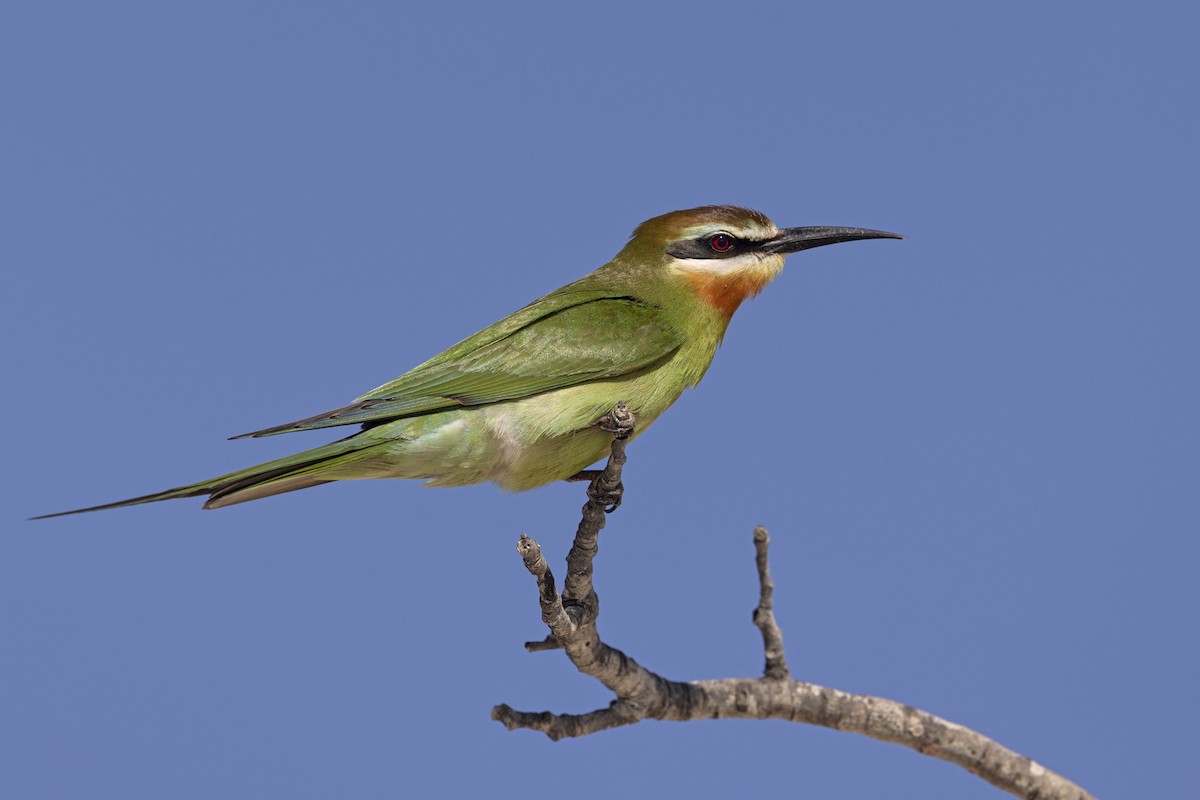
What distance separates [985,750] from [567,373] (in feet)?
5.01

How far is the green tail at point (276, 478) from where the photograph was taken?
2486 millimetres

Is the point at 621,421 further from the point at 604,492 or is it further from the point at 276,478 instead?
the point at 276,478

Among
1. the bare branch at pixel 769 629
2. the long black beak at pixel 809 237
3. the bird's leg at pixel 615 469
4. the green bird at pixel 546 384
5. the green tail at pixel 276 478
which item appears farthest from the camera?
the long black beak at pixel 809 237

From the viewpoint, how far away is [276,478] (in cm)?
258

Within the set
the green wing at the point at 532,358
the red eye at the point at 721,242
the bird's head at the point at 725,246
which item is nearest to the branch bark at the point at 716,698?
the green wing at the point at 532,358

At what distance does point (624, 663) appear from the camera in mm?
2941

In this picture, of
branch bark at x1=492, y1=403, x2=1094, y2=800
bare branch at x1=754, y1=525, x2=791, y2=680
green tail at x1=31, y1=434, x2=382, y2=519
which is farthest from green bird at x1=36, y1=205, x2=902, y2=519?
bare branch at x1=754, y1=525, x2=791, y2=680

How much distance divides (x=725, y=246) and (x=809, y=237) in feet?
0.97

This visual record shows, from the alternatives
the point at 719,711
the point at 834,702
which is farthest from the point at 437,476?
the point at 834,702

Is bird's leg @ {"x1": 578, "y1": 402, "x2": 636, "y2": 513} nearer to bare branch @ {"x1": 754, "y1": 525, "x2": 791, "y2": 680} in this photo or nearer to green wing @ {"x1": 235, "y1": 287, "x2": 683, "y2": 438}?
green wing @ {"x1": 235, "y1": 287, "x2": 683, "y2": 438}

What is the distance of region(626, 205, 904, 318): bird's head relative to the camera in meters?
3.39

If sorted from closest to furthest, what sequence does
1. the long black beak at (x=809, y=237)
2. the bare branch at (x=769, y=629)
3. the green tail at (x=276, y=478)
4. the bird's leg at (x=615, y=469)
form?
the green tail at (x=276, y=478) < the bird's leg at (x=615, y=469) < the bare branch at (x=769, y=629) < the long black beak at (x=809, y=237)

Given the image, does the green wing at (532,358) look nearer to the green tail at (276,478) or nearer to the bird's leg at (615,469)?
the green tail at (276,478)

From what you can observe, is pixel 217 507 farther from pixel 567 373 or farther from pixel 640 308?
pixel 640 308
